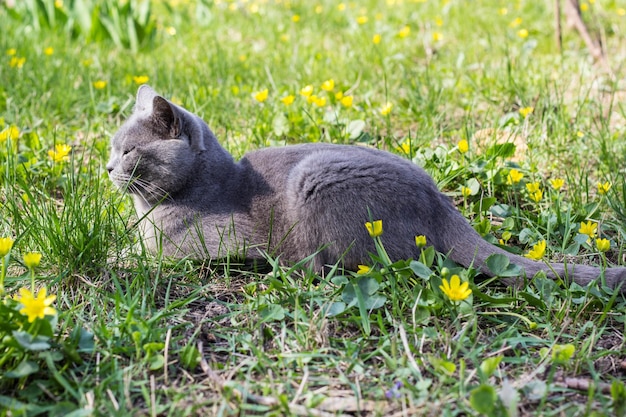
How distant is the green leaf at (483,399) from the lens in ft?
5.74

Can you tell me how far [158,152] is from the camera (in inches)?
115

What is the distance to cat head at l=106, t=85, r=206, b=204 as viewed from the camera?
9.61 ft

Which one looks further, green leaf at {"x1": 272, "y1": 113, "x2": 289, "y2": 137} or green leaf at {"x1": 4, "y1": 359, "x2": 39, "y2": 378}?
green leaf at {"x1": 272, "y1": 113, "x2": 289, "y2": 137}

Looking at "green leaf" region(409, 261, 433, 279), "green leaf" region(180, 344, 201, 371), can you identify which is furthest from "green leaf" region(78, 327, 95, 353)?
"green leaf" region(409, 261, 433, 279)

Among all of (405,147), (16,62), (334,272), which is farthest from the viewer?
(16,62)

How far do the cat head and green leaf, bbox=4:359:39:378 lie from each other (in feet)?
3.72

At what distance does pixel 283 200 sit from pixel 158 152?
1.97ft

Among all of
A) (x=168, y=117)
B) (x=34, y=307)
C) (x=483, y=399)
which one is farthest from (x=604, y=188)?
(x=34, y=307)

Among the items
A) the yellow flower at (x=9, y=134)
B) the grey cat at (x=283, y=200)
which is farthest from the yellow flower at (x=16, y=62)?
the grey cat at (x=283, y=200)

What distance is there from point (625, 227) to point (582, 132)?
947mm

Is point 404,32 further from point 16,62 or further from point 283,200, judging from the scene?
point 283,200

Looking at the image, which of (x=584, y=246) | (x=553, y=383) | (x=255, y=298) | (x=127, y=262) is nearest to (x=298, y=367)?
(x=255, y=298)

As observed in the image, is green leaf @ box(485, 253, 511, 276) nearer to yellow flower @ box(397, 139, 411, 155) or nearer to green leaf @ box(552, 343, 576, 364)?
green leaf @ box(552, 343, 576, 364)

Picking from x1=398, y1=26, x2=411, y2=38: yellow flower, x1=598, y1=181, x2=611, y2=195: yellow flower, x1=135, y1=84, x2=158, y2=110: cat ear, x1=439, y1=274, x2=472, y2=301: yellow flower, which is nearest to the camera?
x1=439, y1=274, x2=472, y2=301: yellow flower
